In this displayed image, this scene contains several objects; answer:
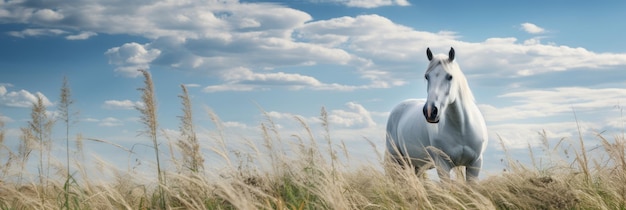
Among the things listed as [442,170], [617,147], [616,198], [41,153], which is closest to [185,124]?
[41,153]

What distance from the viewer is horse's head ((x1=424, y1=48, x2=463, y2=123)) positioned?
22.5 feet

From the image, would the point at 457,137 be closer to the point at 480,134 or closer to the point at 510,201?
the point at 480,134

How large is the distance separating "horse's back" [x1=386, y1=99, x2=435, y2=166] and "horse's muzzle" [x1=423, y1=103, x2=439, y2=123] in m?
0.89

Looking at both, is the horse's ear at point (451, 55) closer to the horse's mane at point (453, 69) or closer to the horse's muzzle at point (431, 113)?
the horse's mane at point (453, 69)

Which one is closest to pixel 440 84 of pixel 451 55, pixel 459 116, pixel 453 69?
pixel 453 69

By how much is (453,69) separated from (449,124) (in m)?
0.73

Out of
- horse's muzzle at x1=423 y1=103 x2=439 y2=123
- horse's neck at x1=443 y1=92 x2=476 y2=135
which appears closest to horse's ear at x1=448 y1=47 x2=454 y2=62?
horse's neck at x1=443 y1=92 x2=476 y2=135

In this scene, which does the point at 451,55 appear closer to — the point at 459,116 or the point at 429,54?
the point at 429,54

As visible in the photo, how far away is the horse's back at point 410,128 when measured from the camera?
27.0 ft

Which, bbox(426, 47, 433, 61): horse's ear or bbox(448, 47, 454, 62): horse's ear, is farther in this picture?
bbox(426, 47, 433, 61): horse's ear

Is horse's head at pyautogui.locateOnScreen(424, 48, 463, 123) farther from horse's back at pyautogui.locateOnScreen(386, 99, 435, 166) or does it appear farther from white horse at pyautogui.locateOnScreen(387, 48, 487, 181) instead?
horse's back at pyautogui.locateOnScreen(386, 99, 435, 166)

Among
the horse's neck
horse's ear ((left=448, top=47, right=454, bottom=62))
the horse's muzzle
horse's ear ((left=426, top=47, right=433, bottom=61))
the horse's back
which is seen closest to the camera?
the horse's muzzle

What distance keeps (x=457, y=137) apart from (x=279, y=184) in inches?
107

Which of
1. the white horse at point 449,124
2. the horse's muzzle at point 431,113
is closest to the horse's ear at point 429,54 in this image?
the white horse at point 449,124
